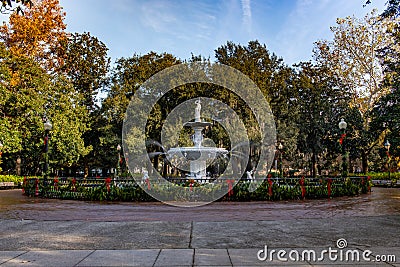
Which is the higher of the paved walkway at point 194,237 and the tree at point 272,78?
the tree at point 272,78

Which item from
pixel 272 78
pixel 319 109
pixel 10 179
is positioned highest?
pixel 272 78

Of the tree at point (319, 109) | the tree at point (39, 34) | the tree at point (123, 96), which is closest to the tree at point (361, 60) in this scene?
the tree at point (319, 109)

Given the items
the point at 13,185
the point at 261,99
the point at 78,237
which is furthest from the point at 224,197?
the point at 261,99

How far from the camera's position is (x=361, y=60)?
36594mm

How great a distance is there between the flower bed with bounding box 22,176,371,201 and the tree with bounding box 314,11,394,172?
2214 centimetres

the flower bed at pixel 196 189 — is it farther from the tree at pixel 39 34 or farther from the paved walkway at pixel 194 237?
the tree at pixel 39 34

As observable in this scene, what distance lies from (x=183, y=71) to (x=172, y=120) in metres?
5.36

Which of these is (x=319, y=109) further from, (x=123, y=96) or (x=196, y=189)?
(x=196, y=189)

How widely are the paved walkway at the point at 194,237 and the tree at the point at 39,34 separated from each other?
89.7ft

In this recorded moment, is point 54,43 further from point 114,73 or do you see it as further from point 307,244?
point 307,244

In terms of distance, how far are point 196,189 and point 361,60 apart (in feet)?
94.2

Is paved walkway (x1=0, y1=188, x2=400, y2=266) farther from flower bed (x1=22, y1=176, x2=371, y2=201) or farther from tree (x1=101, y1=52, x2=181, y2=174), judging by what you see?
tree (x1=101, y1=52, x2=181, y2=174)

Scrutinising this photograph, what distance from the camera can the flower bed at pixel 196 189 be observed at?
1541 centimetres

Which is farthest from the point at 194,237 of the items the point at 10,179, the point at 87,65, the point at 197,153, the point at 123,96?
the point at 87,65
